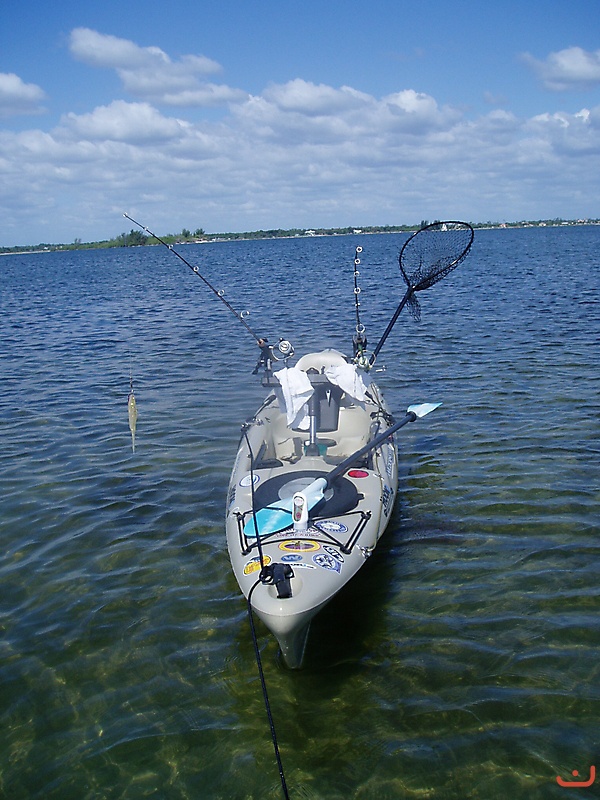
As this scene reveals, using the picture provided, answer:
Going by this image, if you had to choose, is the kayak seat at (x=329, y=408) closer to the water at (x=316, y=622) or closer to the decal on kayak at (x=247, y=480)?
the water at (x=316, y=622)

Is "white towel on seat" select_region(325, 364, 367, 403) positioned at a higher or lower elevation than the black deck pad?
higher

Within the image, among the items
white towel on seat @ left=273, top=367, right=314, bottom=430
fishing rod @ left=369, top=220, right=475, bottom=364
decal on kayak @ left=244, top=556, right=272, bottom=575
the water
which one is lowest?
the water

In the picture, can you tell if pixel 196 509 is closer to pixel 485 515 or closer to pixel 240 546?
pixel 240 546

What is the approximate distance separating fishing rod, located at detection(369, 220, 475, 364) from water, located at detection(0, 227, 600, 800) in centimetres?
282

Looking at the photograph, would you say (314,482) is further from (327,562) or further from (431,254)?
(431,254)

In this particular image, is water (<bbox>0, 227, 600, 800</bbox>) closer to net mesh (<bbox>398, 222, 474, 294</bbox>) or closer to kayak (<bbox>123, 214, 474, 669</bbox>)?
kayak (<bbox>123, 214, 474, 669</bbox>)

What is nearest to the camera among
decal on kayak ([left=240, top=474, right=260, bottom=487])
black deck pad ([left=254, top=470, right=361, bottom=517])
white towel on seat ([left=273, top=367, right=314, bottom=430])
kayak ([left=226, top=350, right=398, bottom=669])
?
kayak ([left=226, top=350, right=398, bottom=669])

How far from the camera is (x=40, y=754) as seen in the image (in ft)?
19.1

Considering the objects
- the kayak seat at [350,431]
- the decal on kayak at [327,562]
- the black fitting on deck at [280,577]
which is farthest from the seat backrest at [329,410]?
the black fitting on deck at [280,577]

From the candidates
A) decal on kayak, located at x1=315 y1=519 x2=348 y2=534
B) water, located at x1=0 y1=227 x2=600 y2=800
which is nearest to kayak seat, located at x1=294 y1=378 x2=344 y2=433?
water, located at x1=0 y1=227 x2=600 y2=800

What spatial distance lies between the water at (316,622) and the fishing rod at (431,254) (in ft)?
9.25

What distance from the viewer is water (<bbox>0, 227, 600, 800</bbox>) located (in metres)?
5.62

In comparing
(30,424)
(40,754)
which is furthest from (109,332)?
(40,754)

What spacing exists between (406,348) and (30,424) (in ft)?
38.8
